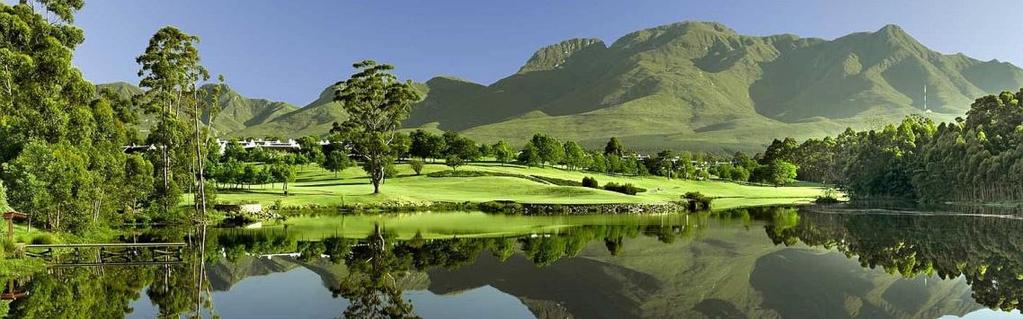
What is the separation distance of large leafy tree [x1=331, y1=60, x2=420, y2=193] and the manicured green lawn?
4.72m

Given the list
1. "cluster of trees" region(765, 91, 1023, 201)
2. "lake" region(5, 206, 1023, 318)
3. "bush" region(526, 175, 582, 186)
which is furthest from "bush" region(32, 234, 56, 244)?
"cluster of trees" region(765, 91, 1023, 201)

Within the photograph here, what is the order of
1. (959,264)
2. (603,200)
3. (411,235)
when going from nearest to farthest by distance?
1. (959,264)
2. (411,235)
3. (603,200)

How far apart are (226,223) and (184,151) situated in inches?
283

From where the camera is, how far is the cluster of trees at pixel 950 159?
106m

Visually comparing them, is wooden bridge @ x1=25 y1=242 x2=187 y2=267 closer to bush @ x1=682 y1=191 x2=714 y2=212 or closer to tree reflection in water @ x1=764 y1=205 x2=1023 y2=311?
tree reflection in water @ x1=764 y1=205 x2=1023 y2=311

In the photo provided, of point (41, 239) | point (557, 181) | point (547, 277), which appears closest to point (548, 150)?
point (557, 181)

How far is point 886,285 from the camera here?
3161cm

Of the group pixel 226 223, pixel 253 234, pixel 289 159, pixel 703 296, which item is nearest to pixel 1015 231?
pixel 703 296

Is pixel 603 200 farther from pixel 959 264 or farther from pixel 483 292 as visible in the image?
pixel 483 292

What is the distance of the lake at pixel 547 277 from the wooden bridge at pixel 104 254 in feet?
3.50

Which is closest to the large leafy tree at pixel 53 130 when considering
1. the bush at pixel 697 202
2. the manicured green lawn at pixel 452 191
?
the manicured green lawn at pixel 452 191

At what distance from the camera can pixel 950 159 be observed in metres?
114

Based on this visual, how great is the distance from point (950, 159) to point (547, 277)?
345 feet

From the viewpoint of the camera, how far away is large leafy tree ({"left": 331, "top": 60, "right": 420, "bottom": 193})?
8662cm
